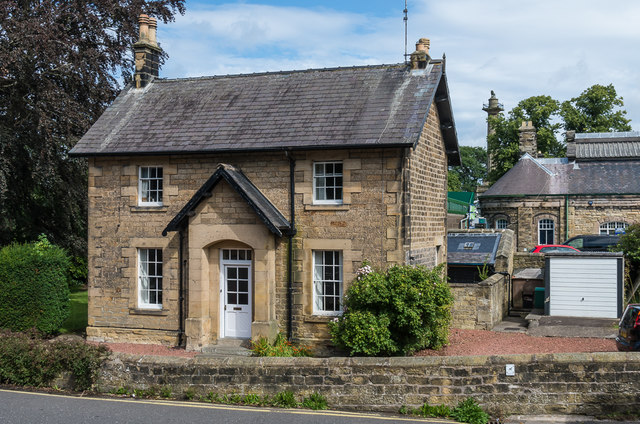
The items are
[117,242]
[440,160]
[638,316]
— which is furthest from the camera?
[440,160]

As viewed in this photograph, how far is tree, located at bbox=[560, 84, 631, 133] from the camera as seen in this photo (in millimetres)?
51281

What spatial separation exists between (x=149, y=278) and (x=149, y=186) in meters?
2.67

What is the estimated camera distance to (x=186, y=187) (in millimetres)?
18766

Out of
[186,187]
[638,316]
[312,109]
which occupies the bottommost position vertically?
[638,316]

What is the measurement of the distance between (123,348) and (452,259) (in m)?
11.8

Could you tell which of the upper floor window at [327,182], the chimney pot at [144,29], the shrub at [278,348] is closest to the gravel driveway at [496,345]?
the shrub at [278,348]

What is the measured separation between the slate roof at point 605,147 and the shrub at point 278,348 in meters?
29.0

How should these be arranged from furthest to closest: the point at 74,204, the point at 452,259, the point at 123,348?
1. the point at 74,204
2. the point at 452,259
3. the point at 123,348

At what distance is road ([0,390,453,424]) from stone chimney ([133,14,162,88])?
12.9 meters

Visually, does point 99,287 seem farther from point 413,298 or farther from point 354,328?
point 413,298

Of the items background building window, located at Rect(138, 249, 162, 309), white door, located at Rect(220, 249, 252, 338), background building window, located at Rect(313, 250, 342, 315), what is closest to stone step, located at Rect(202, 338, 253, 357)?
white door, located at Rect(220, 249, 252, 338)

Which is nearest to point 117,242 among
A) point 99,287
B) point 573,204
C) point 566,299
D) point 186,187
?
point 99,287

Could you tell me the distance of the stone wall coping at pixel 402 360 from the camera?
10.2 m

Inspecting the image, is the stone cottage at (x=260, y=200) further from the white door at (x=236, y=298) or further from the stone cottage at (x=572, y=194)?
the stone cottage at (x=572, y=194)
